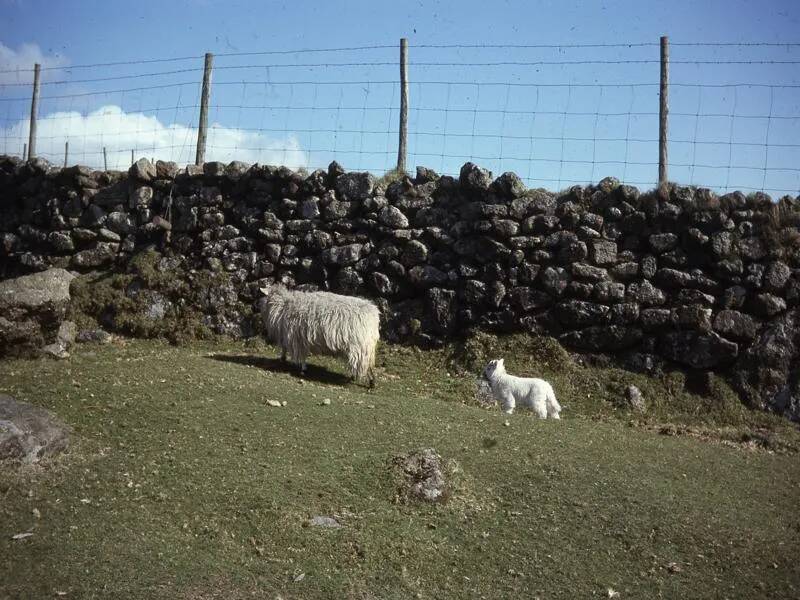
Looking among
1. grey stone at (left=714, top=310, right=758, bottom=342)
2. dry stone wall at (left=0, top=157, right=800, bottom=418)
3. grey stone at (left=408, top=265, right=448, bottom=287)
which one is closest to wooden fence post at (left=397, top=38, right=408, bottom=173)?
dry stone wall at (left=0, top=157, right=800, bottom=418)

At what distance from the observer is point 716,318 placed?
13.1 m

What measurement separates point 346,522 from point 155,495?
72.4 inches

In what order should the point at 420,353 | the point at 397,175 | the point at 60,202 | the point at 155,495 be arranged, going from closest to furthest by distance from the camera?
the point at 155,495, the point at 420,353, the point at 397,175, the point at 60,202

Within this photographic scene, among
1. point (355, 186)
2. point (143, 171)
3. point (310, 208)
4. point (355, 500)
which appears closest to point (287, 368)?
point (310, 208)

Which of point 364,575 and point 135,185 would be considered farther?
point 135,185

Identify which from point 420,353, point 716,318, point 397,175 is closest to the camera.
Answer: point 716,318

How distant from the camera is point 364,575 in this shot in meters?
6.93

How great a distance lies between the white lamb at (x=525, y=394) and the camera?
1183 cm

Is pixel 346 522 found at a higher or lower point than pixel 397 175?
lower

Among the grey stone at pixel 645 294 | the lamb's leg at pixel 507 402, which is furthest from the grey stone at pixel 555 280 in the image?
the lamb's leg at pixel 507 402

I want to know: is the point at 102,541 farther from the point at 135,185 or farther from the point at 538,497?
the point at 135,185

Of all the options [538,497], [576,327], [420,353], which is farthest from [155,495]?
[576,327]

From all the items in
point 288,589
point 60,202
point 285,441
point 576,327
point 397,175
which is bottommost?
point 288,589

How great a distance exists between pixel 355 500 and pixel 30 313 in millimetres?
6503
